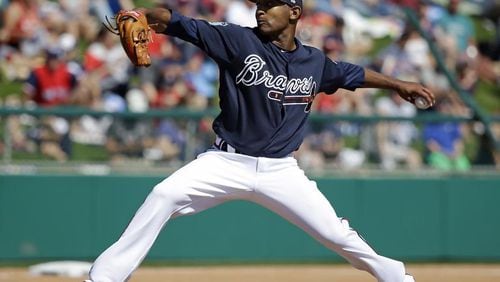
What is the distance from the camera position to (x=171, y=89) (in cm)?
1227

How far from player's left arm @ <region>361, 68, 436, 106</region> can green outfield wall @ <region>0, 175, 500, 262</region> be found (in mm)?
4274

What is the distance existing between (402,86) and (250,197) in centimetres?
139

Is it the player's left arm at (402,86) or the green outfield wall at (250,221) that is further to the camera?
the green outfield wall at (250,221)

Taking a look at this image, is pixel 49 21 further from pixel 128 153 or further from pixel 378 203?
pixel 378 203

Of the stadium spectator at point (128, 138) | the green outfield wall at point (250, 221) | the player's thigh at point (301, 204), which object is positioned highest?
the player's thigh at point (301, 204)

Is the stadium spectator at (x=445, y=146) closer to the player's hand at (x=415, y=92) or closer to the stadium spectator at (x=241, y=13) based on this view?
the stadium spectator at (x=241, y=13)

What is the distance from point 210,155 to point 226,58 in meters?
0.64

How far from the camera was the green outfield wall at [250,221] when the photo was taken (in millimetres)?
11000

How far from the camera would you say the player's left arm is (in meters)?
7.30

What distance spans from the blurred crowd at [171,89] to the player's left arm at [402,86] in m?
4.05

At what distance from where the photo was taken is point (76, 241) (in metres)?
11.1

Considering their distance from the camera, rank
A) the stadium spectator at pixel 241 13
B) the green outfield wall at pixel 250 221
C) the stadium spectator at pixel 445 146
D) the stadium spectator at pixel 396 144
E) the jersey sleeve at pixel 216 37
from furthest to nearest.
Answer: the stadium spectator at pixel 241 13, the stadium spectator at pixel 445 146, the stadium spectator at pixel 396 144, the green outfield wall at pixel 250 221, the jersey sleeve at pixel 216 37

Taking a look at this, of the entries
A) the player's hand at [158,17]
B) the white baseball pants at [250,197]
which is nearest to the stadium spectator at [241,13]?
the white baseball pants at [250,197]

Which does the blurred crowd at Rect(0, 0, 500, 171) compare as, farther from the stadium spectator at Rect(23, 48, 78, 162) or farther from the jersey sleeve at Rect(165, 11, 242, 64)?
the jersey sleeve at Rect(165, 11, 242, 64)
